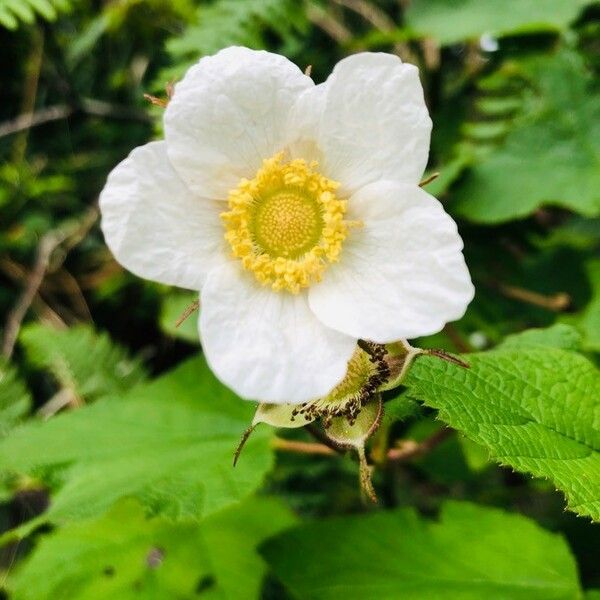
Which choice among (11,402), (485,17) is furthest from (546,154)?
(11,402)

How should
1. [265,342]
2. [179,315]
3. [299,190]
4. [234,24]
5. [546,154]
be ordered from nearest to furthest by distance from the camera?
[265,342] < [299,190] < [234,24] < [546,154] < [179,315]

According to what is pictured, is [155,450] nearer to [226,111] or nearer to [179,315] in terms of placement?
[179,315]

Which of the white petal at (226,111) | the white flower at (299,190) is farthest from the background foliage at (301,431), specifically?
the white petal at (226,111)

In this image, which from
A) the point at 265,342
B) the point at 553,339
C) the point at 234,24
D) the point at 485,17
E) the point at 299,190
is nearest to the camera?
the point at 265,342

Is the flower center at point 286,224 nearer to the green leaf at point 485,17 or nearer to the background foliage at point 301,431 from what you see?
the background foliage at point 301,431

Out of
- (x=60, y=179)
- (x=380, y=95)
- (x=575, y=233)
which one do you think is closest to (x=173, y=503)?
(x=380, y=95)

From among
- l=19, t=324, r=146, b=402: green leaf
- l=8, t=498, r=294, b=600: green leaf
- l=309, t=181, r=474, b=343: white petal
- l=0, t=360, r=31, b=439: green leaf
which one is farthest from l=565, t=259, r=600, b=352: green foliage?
l=0, t=360, r=31, b=439: green leaf
